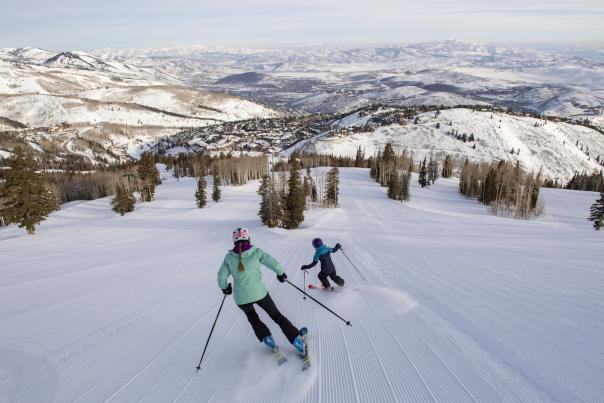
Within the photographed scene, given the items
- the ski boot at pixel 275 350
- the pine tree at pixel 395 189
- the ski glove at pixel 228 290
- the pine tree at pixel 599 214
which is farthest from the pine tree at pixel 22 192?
the pine tree at pixel 599 214

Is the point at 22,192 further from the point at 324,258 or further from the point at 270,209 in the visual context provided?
the point at 324,258

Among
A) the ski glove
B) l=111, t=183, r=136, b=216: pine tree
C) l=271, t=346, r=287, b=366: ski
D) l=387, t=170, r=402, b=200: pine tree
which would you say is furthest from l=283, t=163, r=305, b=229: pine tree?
l=387, t=170, r=402, b=200: pine tree

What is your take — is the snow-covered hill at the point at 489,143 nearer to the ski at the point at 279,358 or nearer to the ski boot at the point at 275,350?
A: the ski boot at the point at 275,350

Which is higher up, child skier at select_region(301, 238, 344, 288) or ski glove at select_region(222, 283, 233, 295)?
ski glove at select_region(222, 283, 233, 295)

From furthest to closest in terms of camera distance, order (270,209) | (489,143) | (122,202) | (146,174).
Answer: (489,143), (146,174), (122,202), (270,209)

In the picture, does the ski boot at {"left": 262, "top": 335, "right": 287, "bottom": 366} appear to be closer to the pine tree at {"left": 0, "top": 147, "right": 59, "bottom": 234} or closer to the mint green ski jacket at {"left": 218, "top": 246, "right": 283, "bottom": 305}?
the mint green ski jacket at {"left": 218, "top": 246, "right": 283, "bottom": 305}

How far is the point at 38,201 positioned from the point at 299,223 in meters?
25.2

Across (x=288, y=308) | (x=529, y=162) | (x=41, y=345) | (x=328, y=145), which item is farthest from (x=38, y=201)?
(x=529, y=162)

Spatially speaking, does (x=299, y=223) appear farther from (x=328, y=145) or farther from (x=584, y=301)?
(x=328, y=145)

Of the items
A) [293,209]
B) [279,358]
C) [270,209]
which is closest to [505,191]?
[293,209]

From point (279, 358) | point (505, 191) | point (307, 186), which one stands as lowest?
point (505, 191)

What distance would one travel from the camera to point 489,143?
175m

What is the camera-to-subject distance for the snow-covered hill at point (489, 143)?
530ft

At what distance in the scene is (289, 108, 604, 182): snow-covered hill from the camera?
6363 inches
